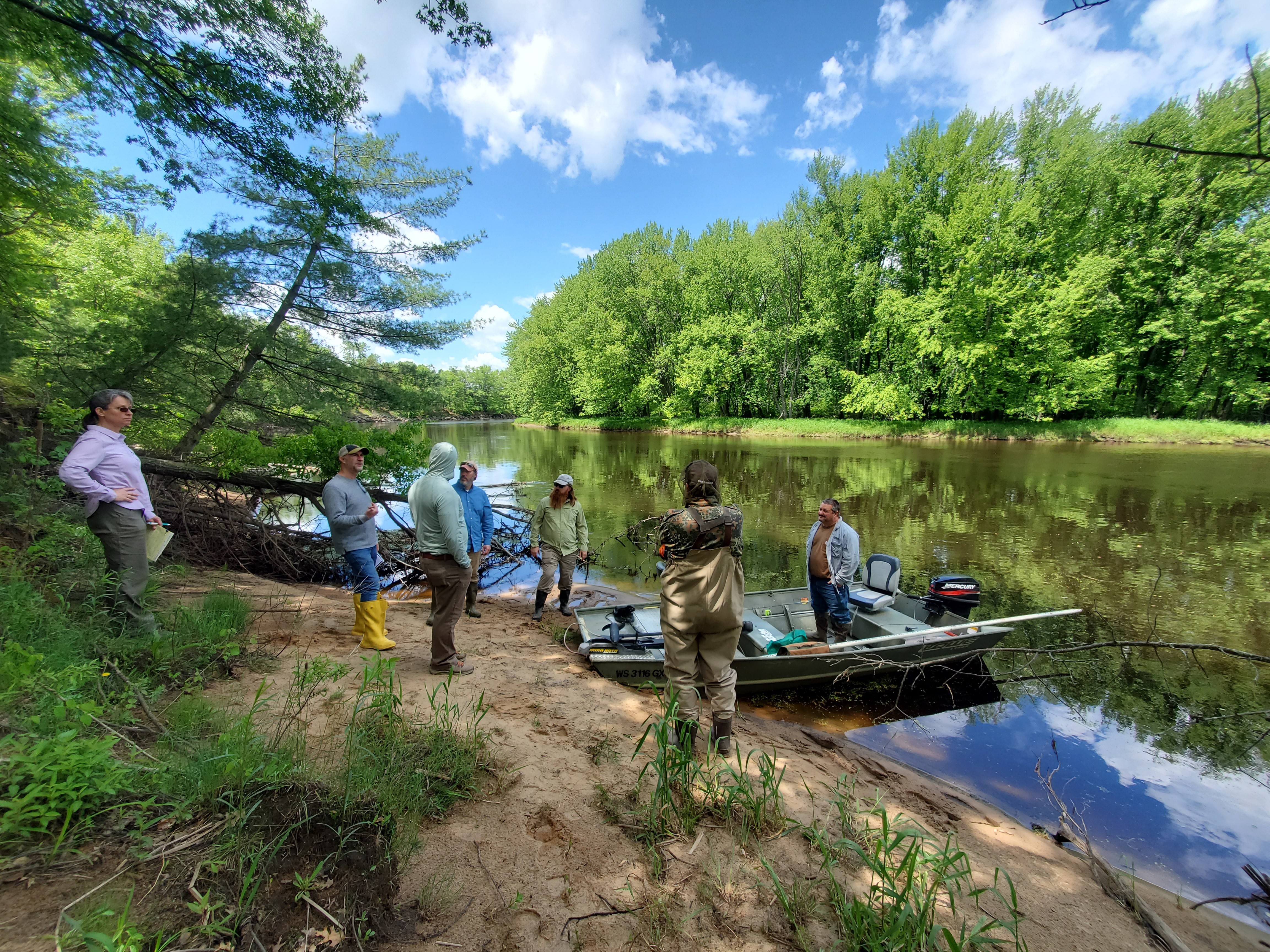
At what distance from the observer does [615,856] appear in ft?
8.38

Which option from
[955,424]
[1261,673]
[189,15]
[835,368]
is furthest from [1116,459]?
[189,15]

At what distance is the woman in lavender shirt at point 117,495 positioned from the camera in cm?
337

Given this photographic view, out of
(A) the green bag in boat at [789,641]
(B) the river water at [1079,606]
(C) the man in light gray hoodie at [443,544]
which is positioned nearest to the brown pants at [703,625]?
(C) the man in light gray hoodie at [443,544]

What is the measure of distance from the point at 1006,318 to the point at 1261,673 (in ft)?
96.6

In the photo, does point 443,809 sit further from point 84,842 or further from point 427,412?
point 427,412

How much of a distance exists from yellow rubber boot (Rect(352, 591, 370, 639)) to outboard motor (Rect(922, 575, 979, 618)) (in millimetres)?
6919

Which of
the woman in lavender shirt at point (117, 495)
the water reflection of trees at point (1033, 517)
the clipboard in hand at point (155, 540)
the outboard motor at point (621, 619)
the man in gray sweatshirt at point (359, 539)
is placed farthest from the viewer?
the water reflection of trees at point (1033, 517)

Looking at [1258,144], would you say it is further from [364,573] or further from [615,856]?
[364,573]

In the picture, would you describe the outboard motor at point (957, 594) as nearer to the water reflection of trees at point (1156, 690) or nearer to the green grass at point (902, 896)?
the water reflection of trees at point (1156, 690)

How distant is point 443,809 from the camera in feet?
8.49

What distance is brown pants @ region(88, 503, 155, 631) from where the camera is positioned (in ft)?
11.3

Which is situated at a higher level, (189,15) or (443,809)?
(189,15)

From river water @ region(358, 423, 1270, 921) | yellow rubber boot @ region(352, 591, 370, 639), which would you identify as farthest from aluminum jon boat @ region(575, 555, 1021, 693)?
yellow rubber boot @ region(352, 591, 370, 639)

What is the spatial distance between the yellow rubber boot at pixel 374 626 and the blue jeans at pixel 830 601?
4979 mm
